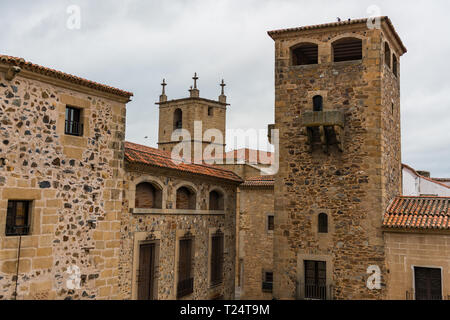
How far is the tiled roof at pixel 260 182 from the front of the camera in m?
25.6

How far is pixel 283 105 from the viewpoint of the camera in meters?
17.3

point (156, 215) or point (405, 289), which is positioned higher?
point (156, 215)

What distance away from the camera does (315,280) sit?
16.1 meters

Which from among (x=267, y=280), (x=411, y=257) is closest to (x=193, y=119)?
(x=267, y=280)

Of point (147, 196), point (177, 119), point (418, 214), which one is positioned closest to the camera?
point (147, 196)

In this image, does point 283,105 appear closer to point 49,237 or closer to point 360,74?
point 360,74

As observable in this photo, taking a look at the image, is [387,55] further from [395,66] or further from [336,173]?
[336,173]

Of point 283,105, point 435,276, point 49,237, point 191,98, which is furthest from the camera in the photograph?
point 191,98

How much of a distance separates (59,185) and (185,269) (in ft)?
21.4

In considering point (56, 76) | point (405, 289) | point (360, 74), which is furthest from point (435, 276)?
point (56, 76)

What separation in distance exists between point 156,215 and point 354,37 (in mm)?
9577

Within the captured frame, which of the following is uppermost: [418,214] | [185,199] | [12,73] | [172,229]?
[12,73]

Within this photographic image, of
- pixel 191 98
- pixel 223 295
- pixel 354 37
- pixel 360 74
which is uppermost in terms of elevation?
pixel 191 98

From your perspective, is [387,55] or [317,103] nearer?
[317,103]
